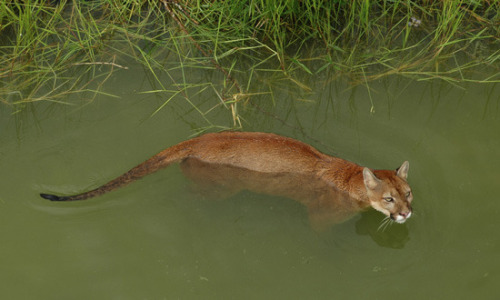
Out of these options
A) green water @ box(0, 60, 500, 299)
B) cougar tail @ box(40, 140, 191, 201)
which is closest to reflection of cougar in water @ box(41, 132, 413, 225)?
cougar tail @ box(40, 140, 191, 201)

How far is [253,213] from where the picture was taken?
5.58m

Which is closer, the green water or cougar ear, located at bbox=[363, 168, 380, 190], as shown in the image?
the green water

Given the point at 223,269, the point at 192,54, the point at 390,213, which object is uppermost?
the point at 192,54

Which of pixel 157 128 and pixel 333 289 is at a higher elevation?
pixel 157 128

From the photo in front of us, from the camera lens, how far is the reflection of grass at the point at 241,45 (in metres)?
6.73

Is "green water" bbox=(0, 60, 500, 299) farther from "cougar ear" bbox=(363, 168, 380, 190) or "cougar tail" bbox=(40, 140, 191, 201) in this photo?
"cougar ear" bbox=(363, 168, 380, 190)

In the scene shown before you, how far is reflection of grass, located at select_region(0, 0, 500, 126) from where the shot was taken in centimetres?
673

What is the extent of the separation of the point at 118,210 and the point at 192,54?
7.02 ft

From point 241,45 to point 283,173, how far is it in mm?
1967

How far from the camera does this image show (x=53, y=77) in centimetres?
677

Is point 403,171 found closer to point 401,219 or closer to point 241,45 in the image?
point 401,219

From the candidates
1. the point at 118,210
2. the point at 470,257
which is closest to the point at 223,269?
the point at 118,210

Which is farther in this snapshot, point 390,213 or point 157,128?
point 157,128

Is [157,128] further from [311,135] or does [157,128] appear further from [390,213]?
[390,213]
